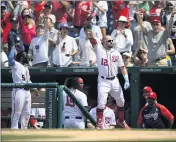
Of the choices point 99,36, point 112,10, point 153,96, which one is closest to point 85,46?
point 99,36

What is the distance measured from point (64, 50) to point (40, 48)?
46 centimetres

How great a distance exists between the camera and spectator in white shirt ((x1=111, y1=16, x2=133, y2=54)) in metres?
13.3

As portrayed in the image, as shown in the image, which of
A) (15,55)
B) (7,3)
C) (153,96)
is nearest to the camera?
(153,96)

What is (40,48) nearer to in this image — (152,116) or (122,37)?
(122,37)

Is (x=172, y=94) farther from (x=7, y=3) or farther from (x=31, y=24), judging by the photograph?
(x=7, y=3)

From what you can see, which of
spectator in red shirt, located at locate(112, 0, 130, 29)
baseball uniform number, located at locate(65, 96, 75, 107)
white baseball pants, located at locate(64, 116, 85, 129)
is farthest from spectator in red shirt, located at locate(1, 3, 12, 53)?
white baseball pants, located at locate(64, 116, 85, 129)

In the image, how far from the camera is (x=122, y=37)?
13.3 metres

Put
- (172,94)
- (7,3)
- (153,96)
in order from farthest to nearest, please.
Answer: (7,3)
(172,94)
(153,96)

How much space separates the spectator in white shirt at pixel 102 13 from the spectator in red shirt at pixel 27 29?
1.33 meters

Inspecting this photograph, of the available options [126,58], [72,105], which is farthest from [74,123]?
[126,58]

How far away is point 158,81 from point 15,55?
285 centimetres

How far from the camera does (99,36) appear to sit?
531 inches

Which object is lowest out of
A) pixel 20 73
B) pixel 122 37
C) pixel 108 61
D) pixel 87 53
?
pixel 20 73

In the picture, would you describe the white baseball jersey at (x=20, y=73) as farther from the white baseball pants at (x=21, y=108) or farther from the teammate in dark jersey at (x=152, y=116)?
the teammate in dark jersey at (x=152, y=116)
